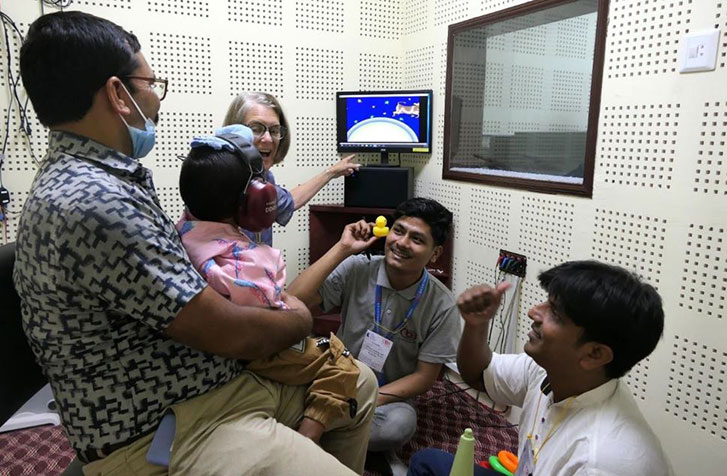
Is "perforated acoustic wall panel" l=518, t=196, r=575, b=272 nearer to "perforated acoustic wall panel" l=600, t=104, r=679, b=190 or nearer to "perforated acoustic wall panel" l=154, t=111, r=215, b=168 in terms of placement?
"perforated acoustic wall panel" l=600, t=104, r=679, b=190

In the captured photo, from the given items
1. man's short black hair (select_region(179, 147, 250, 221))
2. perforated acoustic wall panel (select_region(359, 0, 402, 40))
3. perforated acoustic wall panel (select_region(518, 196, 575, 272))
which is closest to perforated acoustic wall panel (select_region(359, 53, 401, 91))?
perforated acoustic wall panel (select_region(359, 0, 402, 40))

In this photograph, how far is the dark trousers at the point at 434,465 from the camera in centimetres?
166

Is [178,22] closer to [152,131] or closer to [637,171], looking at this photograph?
[152,131]

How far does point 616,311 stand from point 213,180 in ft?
3.35

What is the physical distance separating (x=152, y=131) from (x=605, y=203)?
1.78m

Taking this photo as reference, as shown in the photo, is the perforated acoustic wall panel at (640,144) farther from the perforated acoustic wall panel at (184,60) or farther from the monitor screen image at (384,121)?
the perforated acoustic wall panel at (184,60)

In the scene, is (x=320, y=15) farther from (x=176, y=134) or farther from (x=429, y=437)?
(x=429, y=437)

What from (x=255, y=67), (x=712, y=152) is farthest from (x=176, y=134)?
(x=712, y=152)

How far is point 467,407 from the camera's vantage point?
279cm

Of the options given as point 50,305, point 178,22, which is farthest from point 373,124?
point 50,305

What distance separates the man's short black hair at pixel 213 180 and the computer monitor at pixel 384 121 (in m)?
2.03

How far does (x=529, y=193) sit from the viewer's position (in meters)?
2.47

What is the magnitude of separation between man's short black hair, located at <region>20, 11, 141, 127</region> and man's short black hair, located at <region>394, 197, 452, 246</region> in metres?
1.36

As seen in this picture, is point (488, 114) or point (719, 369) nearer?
point (719, 369)
